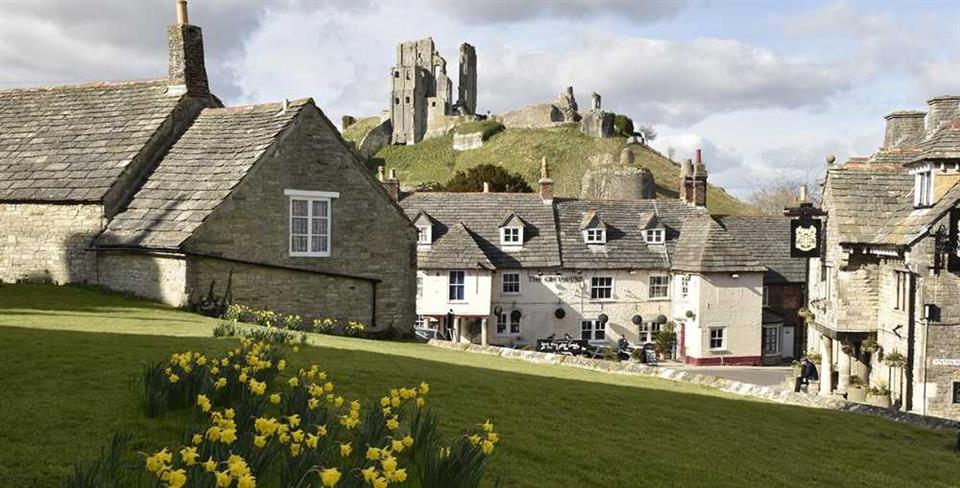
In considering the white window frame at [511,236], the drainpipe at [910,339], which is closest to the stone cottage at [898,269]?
the drainpipe at [910,339]

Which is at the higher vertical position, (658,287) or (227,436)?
(658,287)

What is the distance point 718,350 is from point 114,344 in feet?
122

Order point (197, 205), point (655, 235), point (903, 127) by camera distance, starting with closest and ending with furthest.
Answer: point (197, 205)
point (903, 127)
point (655, 235)

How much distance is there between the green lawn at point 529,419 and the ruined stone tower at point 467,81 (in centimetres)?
12064

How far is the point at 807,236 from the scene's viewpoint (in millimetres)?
31469

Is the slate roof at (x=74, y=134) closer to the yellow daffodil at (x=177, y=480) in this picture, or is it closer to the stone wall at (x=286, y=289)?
the stone wall at (x=286, y=289)

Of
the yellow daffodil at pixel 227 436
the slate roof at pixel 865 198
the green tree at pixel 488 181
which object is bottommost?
the yellow daffodil at pixel 227 436

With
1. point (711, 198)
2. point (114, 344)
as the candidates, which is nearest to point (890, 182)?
point (114, 344)

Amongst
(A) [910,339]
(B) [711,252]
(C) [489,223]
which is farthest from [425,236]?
(A) [910,339]

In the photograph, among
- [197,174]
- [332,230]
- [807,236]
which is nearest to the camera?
[197,174]

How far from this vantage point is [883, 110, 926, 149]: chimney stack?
34719mm

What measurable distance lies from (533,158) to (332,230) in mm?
86925

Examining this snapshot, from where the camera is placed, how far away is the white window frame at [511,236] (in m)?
46.3

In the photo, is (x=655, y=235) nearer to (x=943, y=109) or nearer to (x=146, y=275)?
(x=943, y=109)
